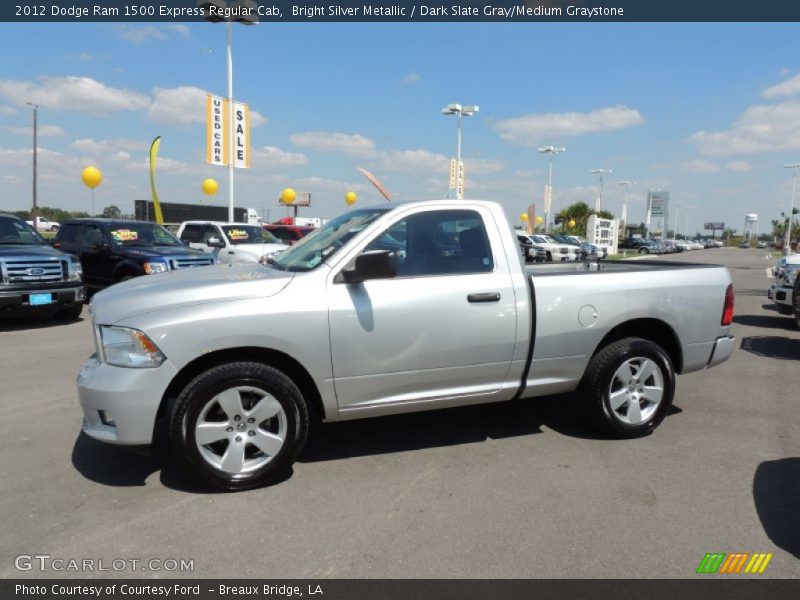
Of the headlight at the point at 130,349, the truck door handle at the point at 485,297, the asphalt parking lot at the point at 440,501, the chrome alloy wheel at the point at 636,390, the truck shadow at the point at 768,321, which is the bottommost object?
the asphalt parking lot at the point at 440,501

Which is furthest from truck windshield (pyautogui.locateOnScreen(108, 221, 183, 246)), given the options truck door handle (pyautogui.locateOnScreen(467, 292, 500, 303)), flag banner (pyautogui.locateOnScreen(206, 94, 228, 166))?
flag banner (pyautogui.locateOnScreen(206, 94, 228, 166))

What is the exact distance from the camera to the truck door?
12.2 feet

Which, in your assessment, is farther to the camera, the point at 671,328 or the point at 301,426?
the point at 671,328

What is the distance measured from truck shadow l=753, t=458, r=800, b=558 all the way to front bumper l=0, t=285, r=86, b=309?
9.51 meters

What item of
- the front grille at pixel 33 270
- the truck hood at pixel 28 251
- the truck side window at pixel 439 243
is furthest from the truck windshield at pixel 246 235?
the truck side window at pixel 439 243

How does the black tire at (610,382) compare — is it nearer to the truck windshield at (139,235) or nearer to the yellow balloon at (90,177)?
the truck windshield at (139,235)

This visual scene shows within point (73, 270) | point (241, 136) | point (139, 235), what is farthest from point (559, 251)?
point (73, 270)

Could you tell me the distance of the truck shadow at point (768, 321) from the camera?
10.4 metres

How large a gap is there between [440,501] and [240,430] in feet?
4.29

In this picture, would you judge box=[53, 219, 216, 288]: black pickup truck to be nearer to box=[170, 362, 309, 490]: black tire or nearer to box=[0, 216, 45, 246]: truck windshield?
box=[0, 216, 45, 246]: truck windshield
